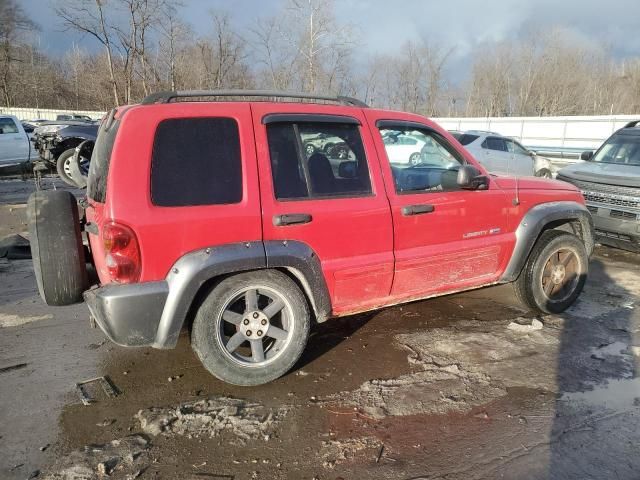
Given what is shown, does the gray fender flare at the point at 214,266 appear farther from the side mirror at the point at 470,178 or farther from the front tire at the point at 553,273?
the front tire at the point at 553,273

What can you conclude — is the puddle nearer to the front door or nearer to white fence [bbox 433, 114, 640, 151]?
the front door

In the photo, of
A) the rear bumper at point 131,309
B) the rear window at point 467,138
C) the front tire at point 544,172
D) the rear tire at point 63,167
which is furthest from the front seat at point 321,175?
the front tire at point 544,172

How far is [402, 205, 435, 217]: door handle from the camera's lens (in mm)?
3713

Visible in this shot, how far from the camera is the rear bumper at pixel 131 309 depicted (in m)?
2.92

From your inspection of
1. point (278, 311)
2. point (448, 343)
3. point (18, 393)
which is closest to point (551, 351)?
point (448, 343)

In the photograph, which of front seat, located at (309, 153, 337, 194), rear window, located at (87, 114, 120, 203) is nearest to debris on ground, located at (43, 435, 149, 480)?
rear window, located at (87, 114, 120, 203)

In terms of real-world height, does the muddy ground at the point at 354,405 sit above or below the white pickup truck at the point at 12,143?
below

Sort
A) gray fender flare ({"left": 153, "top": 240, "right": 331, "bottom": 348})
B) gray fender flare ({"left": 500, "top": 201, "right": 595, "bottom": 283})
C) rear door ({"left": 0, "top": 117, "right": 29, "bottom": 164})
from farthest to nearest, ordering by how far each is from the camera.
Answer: rear door ({"left": 0, "top": 117, "right": 29, "bottom": 164}) → gray fender flare ({"left": 500, "top": 201, "right": 595, "bottom": 283}) → gray fender flare ({"left": 153, "top": 240, "right": 331, "bottom": 348})

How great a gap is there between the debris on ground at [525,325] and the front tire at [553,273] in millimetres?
188

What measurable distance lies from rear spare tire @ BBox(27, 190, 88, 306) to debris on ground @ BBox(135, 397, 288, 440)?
948 millimetres

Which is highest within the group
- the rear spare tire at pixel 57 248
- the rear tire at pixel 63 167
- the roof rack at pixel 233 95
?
the roof rack at pixel 233 95

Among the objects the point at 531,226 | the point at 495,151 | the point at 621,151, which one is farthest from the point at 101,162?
the point at 495,151

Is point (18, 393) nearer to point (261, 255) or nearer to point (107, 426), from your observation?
point (107, 426)

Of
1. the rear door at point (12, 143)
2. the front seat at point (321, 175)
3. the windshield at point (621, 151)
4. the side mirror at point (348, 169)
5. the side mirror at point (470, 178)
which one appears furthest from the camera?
the rear door at point (12, 143)
